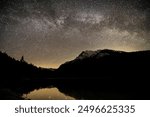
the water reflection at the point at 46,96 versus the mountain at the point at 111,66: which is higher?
the mountain at the point at 111,66

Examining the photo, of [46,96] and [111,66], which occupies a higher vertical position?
[111,66]

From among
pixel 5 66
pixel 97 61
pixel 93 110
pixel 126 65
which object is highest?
pixel 97 61

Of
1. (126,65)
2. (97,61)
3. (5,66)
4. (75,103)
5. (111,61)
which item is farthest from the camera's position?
(97,61)

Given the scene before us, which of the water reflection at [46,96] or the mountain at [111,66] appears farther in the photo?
the mountain at [111,66]

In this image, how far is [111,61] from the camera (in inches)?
3716

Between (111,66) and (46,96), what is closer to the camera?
(46,96)

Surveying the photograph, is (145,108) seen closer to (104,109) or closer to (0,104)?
(104,109)

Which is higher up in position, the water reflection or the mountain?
the mountain

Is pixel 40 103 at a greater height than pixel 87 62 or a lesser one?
lesser

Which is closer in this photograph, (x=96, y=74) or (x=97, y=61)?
(x=96, y=74)

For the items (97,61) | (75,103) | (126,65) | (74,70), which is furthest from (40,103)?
(97,61)

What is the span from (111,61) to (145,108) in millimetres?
88139

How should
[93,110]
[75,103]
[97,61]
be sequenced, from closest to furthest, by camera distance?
[93,110] < [75,103] < [97,61]

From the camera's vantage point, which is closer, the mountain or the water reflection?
the water reflection
